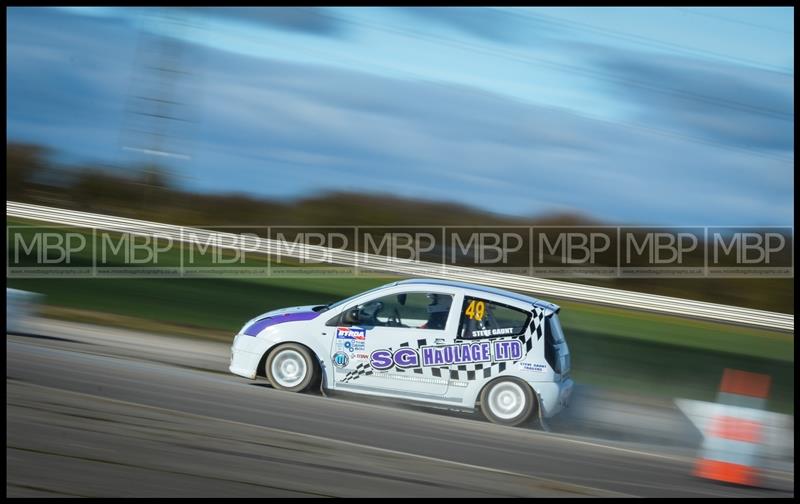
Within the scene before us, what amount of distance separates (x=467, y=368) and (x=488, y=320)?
567mm

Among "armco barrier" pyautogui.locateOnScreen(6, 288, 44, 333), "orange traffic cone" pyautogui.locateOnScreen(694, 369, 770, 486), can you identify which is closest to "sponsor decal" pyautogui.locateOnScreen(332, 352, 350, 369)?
"orange traffic cone" pyautogui.locateOnScreen(694, 369, 770, 486)

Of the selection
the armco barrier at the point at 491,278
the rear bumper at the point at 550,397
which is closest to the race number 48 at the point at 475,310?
the rear bumper at the point at 550,397

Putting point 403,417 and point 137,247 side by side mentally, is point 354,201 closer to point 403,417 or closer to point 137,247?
point 137,247

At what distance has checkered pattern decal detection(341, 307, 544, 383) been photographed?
852cm

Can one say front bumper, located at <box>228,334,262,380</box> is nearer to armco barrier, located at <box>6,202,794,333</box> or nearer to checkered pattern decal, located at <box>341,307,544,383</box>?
checkered pattern decal, located at <box>341,307,544,383</box>

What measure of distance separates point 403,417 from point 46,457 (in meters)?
3.58

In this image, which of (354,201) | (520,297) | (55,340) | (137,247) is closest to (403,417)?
(520,297)

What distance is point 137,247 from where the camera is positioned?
1986 cm

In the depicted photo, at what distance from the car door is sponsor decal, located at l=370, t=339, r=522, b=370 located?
0.01 metres

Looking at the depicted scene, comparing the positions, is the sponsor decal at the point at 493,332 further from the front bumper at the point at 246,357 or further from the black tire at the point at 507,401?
the front bumper at the point at 246,357

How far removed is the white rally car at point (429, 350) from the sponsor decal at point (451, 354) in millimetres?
11

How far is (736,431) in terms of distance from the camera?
6.91 meters

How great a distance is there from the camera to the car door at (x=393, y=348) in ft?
28.2

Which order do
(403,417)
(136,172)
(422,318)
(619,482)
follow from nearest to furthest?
(619,482) → (403,417) → (422,318) → (136,172)
